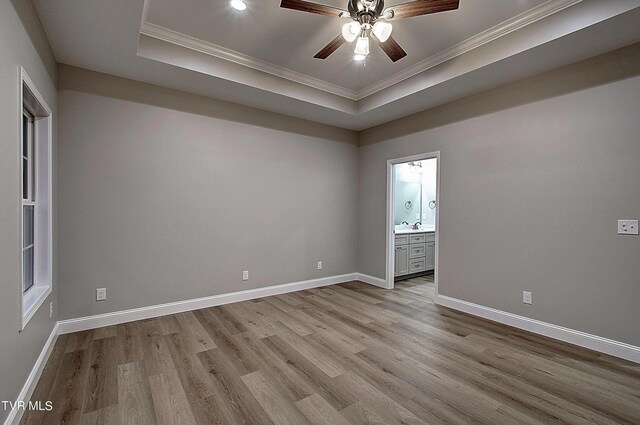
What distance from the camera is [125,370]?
2359 mm

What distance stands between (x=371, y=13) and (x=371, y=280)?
3980mm

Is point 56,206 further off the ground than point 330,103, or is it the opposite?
point 330,103

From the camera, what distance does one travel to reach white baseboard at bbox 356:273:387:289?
4943 mm

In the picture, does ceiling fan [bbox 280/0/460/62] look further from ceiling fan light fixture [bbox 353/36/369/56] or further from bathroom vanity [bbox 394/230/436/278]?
bathroom vanity [bbox 394/230/436/278]

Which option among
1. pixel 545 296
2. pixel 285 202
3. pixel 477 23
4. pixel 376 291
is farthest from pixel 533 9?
pixel 376 291

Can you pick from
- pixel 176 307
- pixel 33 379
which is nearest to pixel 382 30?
pixel 33 379

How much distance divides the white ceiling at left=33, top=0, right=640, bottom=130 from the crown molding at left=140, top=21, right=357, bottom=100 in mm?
11

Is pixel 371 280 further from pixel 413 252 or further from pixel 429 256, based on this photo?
pixel 429 256

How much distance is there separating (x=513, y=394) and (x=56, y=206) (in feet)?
13.9

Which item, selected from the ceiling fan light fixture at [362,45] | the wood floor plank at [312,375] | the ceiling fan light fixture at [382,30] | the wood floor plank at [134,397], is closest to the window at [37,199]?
the wood floor plank at [134,397]

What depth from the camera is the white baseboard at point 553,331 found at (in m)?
2.60

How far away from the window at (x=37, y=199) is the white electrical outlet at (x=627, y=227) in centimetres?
484

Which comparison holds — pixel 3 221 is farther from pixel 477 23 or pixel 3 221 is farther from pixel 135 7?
pixel 477 23

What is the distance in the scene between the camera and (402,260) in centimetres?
528
